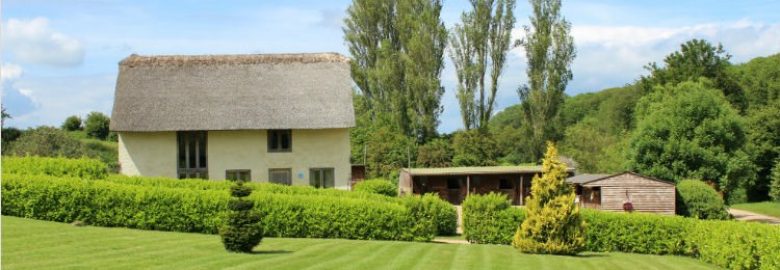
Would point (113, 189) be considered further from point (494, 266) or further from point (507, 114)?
point (507, 114)

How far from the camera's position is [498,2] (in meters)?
58.1

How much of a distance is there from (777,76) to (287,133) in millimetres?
43762

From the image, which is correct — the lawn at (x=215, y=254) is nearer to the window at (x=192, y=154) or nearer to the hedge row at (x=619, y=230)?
the hedge row at (x=619, y=230)

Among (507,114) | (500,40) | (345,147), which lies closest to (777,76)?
(500,40)

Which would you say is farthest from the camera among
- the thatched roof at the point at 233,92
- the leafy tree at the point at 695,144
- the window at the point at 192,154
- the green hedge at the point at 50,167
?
→ the leafy tree at the point at 695,144

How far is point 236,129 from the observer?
39250 millimetres

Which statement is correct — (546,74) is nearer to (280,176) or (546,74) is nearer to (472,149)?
(472,149)

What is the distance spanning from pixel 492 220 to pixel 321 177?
48.9ft

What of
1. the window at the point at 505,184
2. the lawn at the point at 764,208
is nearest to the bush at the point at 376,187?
the window at the point at 505,184

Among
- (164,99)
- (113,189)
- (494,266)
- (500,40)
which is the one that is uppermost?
(500,40)

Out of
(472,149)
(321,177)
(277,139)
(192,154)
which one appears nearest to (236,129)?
(277,139)

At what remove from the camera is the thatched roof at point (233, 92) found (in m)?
39.2

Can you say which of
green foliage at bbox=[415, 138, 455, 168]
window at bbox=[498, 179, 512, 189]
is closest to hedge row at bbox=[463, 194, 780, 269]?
window at bbox=[498, 179, 512, 189]

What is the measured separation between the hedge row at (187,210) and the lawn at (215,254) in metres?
0.93
